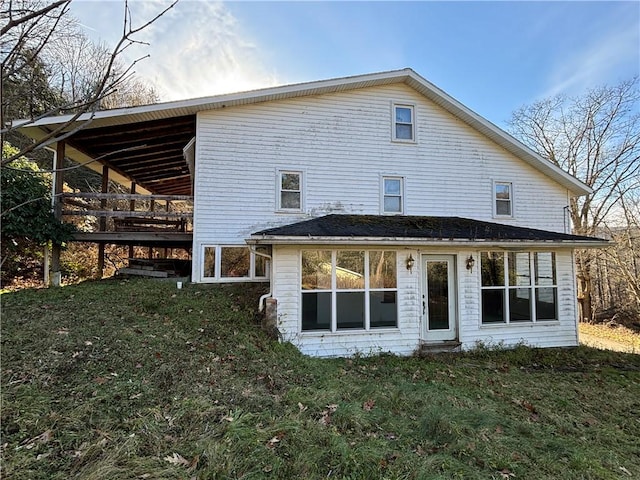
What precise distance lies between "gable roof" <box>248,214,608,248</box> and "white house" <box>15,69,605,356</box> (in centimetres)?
5

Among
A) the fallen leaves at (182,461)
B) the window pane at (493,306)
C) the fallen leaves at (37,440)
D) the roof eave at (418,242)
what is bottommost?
the fallen leaves at (182,461)

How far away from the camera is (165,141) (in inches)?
473

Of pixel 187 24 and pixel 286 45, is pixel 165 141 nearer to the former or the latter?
pixel 286 45

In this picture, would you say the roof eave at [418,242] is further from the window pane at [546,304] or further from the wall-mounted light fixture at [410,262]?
A: the window pane at [546,304]

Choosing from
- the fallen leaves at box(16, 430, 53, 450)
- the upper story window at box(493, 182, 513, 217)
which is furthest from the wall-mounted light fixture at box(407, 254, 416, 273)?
the fallen leaves at box(16, 430, 53, 450)

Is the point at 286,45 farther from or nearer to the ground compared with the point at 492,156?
farther from the ground

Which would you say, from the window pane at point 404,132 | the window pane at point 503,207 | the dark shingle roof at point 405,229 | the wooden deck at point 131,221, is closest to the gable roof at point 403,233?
the dark shingle roof at point 405,229

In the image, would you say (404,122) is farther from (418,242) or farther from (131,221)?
(131,221)

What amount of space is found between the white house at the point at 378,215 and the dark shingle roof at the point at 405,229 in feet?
0.23

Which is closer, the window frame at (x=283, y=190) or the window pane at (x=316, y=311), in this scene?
the window pane at (x=316, y=311)

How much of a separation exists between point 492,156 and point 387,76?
4.59m

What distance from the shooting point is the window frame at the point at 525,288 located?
9.28 metres

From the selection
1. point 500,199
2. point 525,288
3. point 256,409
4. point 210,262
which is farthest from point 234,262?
point 500,199

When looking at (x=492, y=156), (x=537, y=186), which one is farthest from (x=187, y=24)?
(x=537, y=186)
